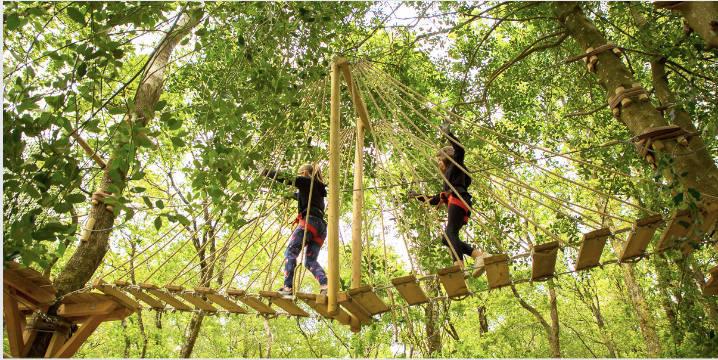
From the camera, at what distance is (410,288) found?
2039 mm

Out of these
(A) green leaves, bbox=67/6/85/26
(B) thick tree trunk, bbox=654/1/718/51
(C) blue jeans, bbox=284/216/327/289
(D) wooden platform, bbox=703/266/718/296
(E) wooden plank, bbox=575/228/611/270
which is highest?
(B) thick tree trunk, bbox=654/1/718/51

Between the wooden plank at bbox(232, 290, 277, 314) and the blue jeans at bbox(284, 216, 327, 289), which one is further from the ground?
the blue jeans at bbox(284, 216, 327, 289)

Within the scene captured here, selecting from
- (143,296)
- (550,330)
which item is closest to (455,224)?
(143,296)

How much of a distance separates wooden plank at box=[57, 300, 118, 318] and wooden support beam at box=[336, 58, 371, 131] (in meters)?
2.02

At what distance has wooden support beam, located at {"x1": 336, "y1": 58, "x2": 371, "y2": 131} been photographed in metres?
2.66

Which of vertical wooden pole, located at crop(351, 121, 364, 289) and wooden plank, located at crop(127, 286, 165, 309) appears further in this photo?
vertical wooden pole, located at crop(351, 121, 364, 289)

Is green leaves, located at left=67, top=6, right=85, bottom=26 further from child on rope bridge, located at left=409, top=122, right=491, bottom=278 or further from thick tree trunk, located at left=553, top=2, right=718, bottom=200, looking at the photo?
thick tree trunk, located at left=553, top=2, right=718, bottom=200

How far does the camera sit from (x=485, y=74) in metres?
4.32

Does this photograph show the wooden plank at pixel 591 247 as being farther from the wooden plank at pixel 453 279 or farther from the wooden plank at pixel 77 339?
the wooden plank at pixel 77 339

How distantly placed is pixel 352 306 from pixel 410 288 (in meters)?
0.30

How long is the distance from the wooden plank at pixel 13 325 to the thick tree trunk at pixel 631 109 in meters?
3.74

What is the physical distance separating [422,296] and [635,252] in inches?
38.8

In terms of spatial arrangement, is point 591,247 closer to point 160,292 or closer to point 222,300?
point 222,300

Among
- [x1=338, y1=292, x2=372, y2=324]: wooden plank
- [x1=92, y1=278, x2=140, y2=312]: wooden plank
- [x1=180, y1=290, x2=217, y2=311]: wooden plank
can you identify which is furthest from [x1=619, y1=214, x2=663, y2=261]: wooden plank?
[x1=92, y1=278, x2=140, y2=312]: wooden plank
